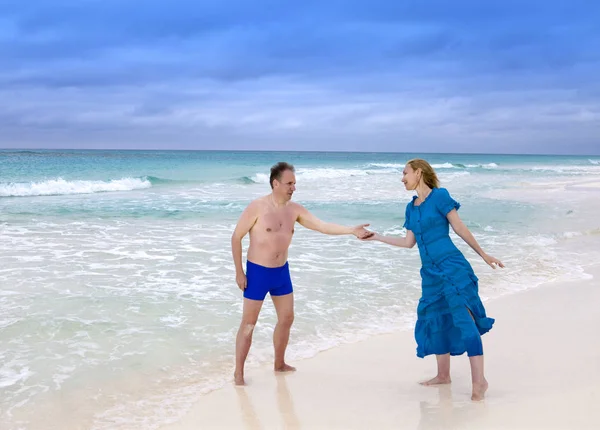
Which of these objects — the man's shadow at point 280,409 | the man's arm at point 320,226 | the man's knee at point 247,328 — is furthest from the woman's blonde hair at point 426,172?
the man's shadow at point 280,409

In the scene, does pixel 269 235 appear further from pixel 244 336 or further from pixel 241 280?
pixel 244 336

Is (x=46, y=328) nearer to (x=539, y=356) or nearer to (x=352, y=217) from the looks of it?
(x=539, y=356)

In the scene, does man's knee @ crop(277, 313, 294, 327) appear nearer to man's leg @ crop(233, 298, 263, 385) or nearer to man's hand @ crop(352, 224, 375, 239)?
man's leg @ crop(233, 298, 263, 385)

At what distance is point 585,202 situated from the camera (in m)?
21.5

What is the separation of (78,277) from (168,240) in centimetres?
382

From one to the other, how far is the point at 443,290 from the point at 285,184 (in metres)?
1.45

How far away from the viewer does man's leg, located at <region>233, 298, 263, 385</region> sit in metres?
4.98

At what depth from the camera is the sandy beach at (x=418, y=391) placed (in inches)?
164

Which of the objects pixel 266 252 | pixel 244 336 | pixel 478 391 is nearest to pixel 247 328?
pixel 244 336

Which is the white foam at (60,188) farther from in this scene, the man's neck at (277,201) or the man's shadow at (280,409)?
the man's shadow at (280,409)

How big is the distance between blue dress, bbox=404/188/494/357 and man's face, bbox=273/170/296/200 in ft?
3.15

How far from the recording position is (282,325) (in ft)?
16.9

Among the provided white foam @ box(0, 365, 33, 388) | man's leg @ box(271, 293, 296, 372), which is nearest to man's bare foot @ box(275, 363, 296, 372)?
man's leg @ box(271, 293, 296, 372)

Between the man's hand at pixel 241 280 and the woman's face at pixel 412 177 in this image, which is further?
the man's hand at pixel 241 280
